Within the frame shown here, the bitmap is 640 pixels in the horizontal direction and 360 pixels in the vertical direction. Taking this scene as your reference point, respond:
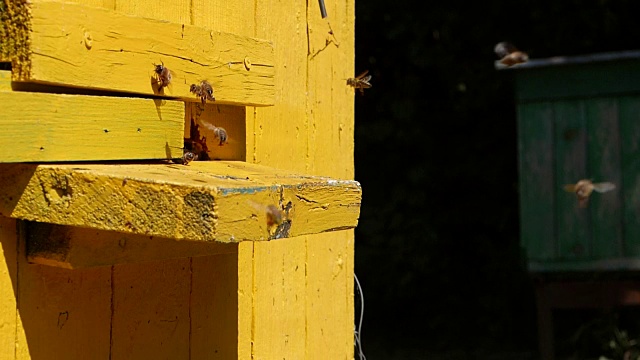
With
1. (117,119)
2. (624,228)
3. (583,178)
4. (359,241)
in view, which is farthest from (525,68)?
(117,119)

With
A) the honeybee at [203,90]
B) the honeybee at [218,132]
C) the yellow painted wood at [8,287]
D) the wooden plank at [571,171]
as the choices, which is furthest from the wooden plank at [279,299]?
the wooden plank at [571,171]

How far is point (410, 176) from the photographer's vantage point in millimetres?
7453

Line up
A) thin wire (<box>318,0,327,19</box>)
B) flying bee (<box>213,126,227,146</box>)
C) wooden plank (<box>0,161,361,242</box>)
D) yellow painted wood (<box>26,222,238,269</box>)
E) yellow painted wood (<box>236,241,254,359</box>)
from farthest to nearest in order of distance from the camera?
1. thin wire (<box>318,0,327,19</box>)
2. yellow painted wood (<box>236,241,254,359</box>)
3. flying bee (<box>213,126,227,146</box>)
4. yellow painted wood (<box>26,222,238,269</box>)
5. wooden plank (<box>0,161,361,242</box>)

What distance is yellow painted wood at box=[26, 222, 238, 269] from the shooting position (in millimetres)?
1434

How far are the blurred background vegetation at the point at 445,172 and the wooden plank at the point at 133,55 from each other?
5554 millimetres

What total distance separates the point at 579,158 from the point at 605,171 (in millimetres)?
165

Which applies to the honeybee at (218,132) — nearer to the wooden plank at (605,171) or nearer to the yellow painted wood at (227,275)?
the yellow painted wood at (227,275)

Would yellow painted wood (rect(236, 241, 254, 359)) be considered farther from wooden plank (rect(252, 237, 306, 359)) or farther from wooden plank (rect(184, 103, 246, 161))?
wooden plank (rect(184, 103, 246, 161))

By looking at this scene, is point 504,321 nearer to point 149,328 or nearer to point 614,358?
point 614,358

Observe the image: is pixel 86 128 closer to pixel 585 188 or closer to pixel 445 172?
pixel 585 188

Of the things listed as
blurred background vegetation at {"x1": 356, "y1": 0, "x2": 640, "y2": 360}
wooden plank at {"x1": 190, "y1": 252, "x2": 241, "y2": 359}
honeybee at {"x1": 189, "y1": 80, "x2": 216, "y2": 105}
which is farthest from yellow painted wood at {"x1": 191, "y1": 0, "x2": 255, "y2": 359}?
blurred background vegetation at {"x1": 356, "y1": 0, "x2": 640, "y2": 360}

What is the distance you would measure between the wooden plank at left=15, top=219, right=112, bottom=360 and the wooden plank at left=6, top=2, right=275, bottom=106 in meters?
0.28

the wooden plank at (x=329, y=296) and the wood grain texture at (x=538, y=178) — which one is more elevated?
the wood grain texture at (x=538, y=178)

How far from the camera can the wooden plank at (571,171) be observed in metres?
5.51
